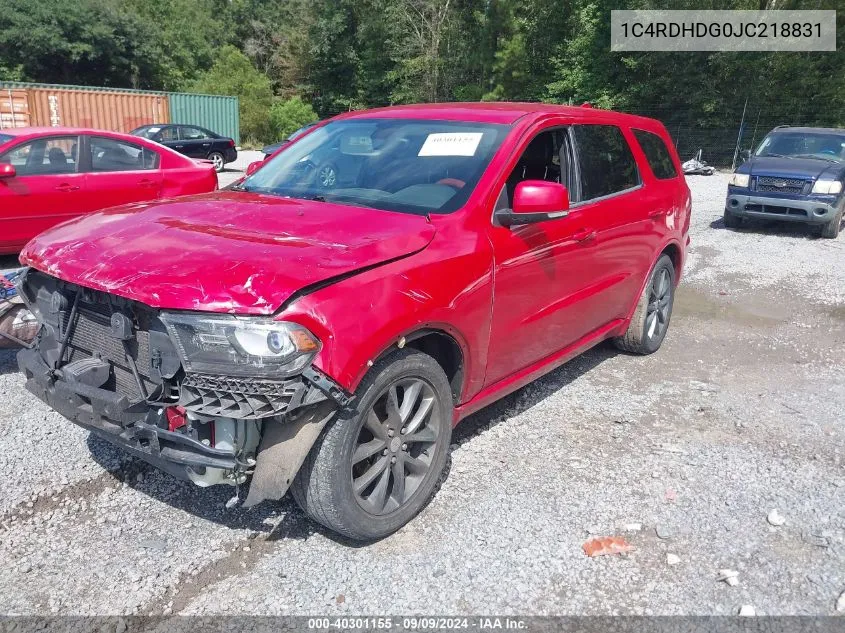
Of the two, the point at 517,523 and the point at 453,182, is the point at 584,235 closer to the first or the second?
the point at 453,182

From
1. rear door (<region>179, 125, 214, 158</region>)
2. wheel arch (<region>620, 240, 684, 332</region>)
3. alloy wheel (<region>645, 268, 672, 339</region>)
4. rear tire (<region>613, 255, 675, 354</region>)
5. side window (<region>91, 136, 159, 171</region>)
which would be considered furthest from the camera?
rear door (<region>179, 125, 214, 158</region>)

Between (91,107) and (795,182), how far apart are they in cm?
2243

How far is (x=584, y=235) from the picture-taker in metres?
4.21

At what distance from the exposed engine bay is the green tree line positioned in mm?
26953

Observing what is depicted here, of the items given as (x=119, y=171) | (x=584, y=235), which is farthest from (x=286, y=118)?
(x=584, y=235)

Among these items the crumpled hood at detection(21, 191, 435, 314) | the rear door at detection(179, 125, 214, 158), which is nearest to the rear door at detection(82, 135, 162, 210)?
the crumpled hood at detection(21, 191, 435, 314)

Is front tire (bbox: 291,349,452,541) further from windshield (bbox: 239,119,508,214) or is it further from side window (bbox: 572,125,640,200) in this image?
side window (bbox: 572,125,640,200)

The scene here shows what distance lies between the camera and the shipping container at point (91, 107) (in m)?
22.9

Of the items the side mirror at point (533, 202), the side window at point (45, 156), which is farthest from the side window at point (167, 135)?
the side mirror at point (533, 202)

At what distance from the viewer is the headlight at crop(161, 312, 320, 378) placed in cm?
247

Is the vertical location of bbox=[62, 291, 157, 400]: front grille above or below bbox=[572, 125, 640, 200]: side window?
below

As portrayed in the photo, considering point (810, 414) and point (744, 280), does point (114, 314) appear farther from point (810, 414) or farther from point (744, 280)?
point (744, 280)

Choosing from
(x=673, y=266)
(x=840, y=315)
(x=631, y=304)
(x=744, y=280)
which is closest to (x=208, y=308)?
(x=631, y=304)

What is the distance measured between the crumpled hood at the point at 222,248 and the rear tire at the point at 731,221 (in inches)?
424
